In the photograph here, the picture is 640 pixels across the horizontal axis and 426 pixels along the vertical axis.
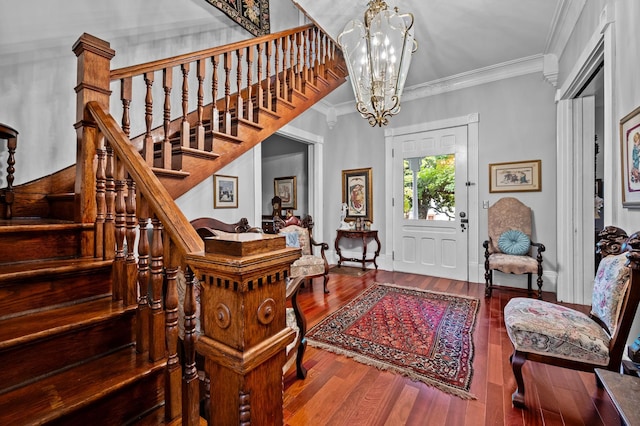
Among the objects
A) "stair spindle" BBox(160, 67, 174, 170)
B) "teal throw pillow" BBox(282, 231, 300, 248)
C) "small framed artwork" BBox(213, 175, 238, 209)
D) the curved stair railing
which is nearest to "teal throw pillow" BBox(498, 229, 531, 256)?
"teal throw pillow" BBox(282, 231, 300, 248)

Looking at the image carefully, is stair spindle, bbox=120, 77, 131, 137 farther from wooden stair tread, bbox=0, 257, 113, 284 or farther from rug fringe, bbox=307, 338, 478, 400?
rug fringe, bbox=307, 338, 478, 400

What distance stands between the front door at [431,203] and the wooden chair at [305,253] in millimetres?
1515

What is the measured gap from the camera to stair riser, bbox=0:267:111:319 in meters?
1.11

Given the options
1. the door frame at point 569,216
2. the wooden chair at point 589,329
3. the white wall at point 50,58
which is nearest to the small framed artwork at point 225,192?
the white wall at point 50,58

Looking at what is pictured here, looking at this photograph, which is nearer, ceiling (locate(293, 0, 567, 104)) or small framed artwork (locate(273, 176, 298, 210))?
ceiling (locate(293, 0, 567, 104))

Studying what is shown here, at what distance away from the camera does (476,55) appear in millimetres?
3750

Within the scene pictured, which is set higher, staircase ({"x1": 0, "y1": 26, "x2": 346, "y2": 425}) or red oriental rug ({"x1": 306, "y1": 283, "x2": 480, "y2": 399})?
staircase ({"x1": 0, "y1": 26, "x2": 346, "y2": 425})

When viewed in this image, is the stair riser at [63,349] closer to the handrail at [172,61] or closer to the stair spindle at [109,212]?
the stair spindle at [109,212]

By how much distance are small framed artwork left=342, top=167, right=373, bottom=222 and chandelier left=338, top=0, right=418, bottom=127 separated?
263 centimetres

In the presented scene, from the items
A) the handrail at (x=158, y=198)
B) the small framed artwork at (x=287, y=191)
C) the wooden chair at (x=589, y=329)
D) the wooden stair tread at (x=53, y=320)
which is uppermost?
the small framed artwork at (x=287, y=191)

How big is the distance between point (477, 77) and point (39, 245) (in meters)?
5.09

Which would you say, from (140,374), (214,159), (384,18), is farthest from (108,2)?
(140,374)

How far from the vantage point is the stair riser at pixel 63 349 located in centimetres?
93

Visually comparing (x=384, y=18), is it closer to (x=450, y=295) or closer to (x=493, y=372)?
(x=493, y=372)
